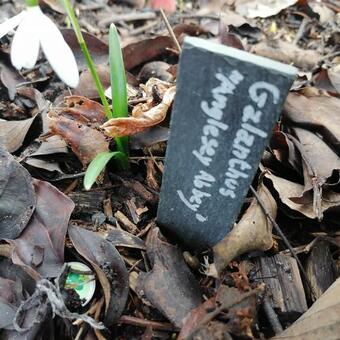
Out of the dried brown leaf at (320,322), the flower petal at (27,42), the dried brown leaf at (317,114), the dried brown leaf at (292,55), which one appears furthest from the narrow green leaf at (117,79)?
the dried brown leaf at (292,55)

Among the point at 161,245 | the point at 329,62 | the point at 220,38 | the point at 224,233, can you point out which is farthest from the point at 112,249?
the point at 329,62

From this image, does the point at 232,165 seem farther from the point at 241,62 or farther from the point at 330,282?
the point at 330,282

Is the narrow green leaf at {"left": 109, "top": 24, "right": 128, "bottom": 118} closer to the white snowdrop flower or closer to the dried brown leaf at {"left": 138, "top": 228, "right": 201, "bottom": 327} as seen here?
the white snowdrop flower

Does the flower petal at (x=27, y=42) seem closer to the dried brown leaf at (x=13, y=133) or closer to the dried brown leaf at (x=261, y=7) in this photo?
the dried brown leaf at (x=13, y=133)

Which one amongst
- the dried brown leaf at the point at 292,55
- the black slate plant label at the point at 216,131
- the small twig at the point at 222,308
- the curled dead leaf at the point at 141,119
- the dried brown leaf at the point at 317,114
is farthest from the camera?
the dried brown leaf at the point at 292,55

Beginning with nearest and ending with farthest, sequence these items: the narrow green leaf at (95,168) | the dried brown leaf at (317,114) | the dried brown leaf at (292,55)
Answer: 1. the narrow green leaf at (95,168)
2. the dried brown leaf at (317,114)
3. the dried brown leaf at (292,55)

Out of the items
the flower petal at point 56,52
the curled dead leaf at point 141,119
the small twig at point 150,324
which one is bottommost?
the small twig at point 150,324

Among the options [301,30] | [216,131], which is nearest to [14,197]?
[216,131]

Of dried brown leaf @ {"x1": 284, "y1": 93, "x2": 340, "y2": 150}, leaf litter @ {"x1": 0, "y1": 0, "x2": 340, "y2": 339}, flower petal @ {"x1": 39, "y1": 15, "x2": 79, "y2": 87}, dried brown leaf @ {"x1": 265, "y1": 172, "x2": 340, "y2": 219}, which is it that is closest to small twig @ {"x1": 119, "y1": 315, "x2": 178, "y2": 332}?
leaf litter @ {"x1": 0, "y1": 0, "x2": 340, "y2": 339}
